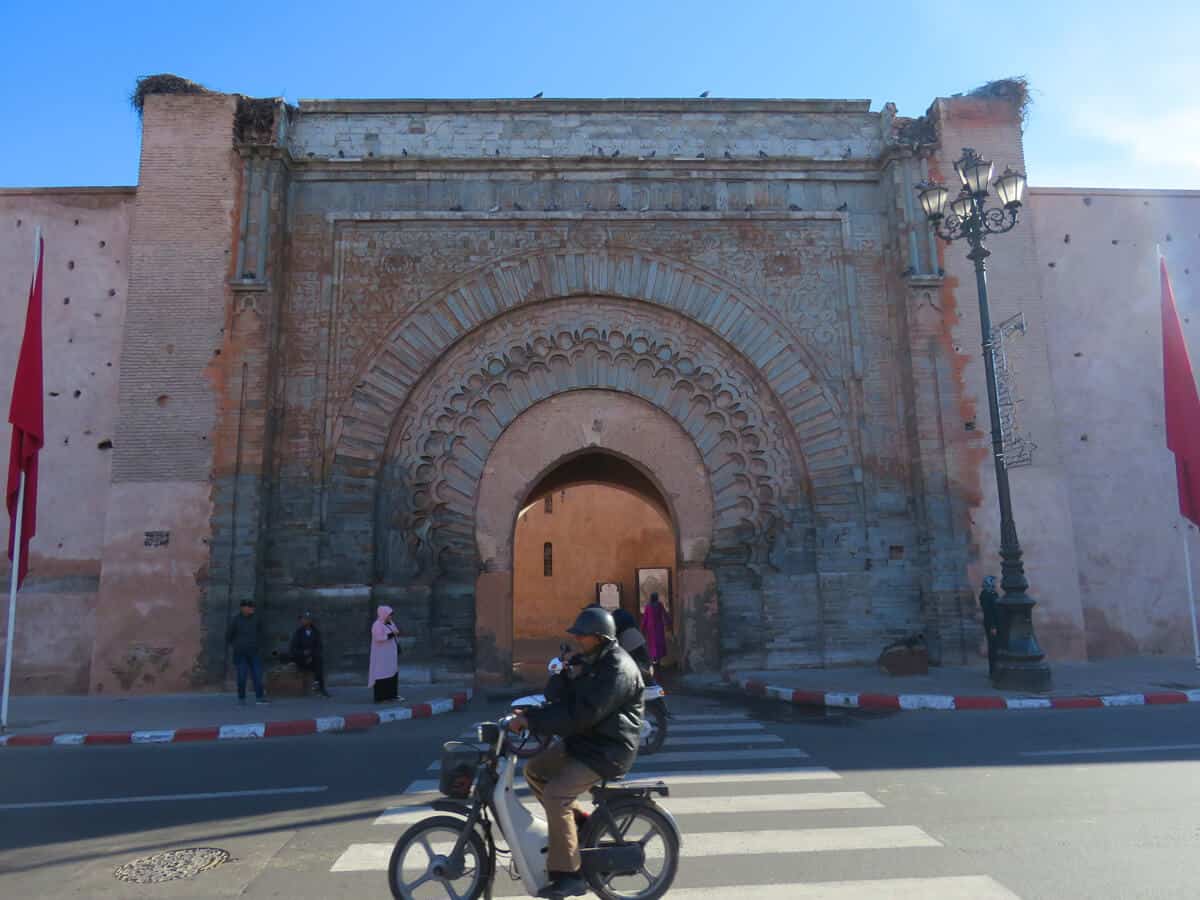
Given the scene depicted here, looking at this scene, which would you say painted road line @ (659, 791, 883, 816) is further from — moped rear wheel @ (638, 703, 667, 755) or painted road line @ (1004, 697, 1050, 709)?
painted road line @ (1004, 697, 1050, 709)

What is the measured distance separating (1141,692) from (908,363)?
5203mm

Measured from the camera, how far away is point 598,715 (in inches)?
126

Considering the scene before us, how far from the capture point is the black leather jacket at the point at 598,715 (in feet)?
10.5

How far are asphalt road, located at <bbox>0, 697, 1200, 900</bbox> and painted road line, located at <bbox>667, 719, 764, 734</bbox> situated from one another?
0.12 meters

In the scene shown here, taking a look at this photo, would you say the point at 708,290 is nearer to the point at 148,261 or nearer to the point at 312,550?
the point at 312,550

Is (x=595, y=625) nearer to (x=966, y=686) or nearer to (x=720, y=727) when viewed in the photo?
(x=720, y=727)

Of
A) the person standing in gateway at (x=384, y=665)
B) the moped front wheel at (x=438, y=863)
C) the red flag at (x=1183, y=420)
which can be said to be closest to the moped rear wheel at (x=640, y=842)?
the moped front wheel at (x=438, y=863)

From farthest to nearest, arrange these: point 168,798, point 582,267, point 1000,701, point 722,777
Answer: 1. point 582,267
2. point 1000,701
3. point 722,777
4. point 168,798

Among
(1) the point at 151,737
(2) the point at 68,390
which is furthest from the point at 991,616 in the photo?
(2) the point at 68,390

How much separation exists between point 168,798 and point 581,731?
3.55 m

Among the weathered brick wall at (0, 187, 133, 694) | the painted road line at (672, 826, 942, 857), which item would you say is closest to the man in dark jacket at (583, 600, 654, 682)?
the painted road line at (672, 826, 942, 857)

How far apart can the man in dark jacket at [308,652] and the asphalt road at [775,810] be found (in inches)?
101

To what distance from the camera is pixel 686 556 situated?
1170cm

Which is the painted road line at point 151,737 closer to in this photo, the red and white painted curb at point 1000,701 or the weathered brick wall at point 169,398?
the weathered brick wall at point 169,398
